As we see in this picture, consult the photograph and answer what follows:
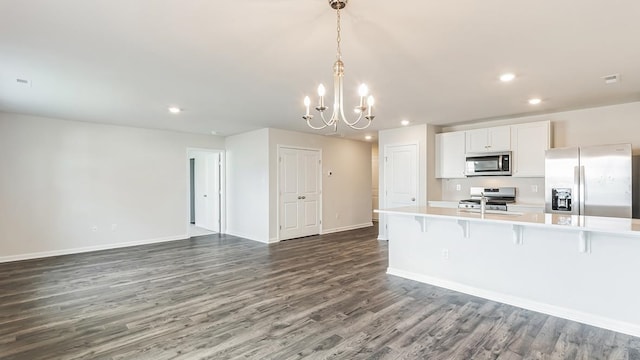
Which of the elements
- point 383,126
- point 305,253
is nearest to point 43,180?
point 305,253

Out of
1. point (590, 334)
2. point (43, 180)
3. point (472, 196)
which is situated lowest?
point (590, 334)

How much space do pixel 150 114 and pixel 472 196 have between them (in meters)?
5.83

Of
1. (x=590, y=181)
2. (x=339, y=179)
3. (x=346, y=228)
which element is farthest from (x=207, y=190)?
(x=590, y=181)

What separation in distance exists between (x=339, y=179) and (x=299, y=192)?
1296 mm

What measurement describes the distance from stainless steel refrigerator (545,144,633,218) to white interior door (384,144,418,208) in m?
2.22

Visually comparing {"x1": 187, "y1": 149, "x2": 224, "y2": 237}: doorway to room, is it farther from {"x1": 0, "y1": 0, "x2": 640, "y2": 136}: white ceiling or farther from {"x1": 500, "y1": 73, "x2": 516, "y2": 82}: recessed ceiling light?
{"x1": 500, "y1": 73, "x2": 516, "y2": 82}: recessed ceiling light

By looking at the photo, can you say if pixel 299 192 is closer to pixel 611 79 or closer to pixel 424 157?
pixel 424 157

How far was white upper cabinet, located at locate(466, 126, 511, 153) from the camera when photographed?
5.36 meters

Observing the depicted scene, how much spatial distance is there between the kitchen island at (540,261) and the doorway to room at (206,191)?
5135mm

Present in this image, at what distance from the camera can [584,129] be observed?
484cm

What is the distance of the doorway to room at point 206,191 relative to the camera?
309 inches

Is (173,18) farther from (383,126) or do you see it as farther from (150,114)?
(383,126)

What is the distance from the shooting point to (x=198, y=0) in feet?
6.38

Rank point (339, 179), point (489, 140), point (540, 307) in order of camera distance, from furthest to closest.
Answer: point (339, 179), point (489, 140), point (540, 307)
